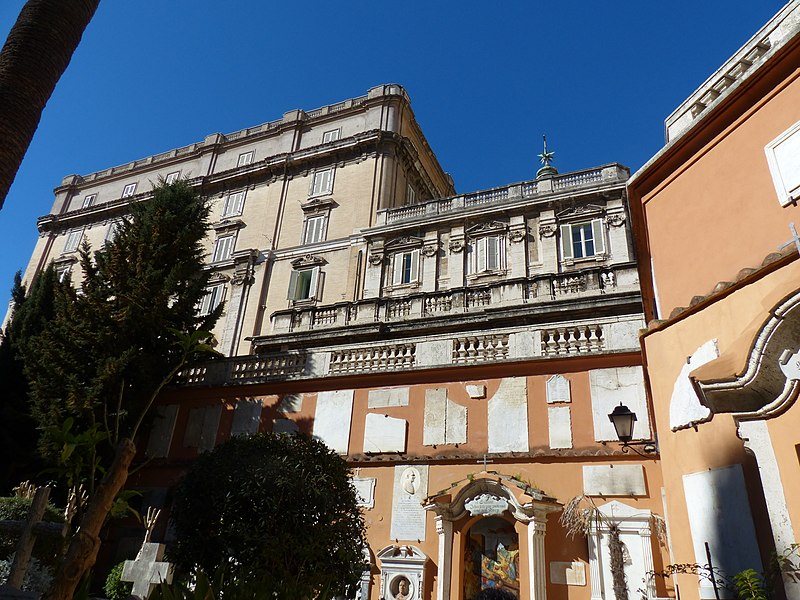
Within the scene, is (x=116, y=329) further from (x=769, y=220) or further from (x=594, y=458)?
(x=769, y=220)

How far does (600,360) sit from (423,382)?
162 inches

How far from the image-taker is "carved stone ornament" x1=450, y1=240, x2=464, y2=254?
77.9 ft

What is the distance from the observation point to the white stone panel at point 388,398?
13.6 meters

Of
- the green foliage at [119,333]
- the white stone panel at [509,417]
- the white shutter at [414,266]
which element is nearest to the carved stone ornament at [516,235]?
the white shutter at [414,266]

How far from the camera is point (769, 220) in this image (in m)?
6.35

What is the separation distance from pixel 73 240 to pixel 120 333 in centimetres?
2409

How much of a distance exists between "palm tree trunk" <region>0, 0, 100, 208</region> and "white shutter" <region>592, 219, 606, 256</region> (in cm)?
1845

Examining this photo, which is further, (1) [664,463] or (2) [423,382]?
(2) [423,382]

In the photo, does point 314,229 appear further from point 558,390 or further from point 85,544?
point 85,544

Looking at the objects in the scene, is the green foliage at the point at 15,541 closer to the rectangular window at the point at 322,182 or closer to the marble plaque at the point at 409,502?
the marble plaque at the point at 409,502

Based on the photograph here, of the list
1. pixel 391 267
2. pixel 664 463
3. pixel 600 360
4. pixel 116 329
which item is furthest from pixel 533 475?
pixel 391 267

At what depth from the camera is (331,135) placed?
31281mm

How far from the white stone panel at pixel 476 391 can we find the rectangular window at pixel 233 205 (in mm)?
22110

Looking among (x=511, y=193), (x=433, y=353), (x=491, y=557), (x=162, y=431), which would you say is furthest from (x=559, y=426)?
(x=511, y=193)
